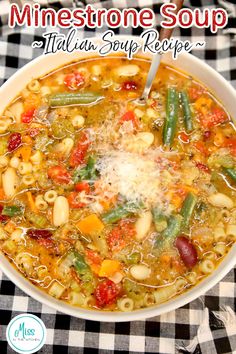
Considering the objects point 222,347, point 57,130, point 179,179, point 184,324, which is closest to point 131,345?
point 184,324

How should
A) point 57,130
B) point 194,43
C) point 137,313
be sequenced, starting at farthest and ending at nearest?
point 194,43, point 57,130, point 137,313

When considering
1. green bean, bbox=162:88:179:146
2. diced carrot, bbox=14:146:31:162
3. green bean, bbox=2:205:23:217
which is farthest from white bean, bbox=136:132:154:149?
green bean, bbox=2:205:23:217

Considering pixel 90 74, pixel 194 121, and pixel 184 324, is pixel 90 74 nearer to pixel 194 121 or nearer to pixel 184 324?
pixel 194 121

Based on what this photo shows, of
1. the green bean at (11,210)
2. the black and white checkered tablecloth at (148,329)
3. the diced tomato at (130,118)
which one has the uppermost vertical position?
the diced tomato at (130,118)

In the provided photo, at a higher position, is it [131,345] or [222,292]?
[222,292]

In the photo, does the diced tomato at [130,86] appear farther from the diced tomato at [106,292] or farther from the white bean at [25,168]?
the diced tomato at [106,292]

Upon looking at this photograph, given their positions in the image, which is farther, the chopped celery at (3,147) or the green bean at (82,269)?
the chopped celery at (3,147)

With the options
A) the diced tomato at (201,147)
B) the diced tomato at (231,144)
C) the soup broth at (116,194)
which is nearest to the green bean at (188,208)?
the soup broth at (116,194)

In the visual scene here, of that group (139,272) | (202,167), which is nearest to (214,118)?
(202,167)
